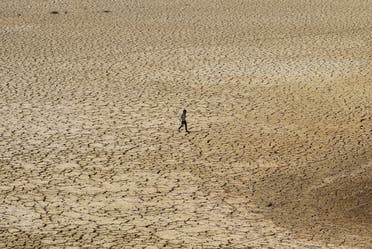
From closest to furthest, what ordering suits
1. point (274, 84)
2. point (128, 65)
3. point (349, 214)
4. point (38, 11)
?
point (349, 214), point (274, 84), point (128, 65), point (38, 11)

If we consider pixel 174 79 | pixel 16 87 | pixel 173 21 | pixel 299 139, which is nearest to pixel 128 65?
pixel 174 79

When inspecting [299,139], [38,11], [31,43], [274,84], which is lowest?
[299,139]

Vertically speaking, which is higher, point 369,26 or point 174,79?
point 369,26

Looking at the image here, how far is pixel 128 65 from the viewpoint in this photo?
16438 millimetres

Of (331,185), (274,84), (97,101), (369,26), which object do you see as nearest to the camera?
(331,185)

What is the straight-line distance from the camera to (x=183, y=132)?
12320 millimetres

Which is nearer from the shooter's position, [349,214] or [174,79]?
[349,214]

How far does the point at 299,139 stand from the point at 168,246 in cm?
404

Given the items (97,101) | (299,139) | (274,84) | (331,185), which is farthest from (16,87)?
(331,185)

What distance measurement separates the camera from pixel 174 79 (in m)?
15.4

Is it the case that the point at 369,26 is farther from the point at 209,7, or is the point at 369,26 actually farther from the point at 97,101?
the point at 97,101

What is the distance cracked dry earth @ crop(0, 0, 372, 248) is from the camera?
358 inches

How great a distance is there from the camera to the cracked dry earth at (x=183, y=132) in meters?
9.10

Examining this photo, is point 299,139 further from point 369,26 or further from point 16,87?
point 369,26
